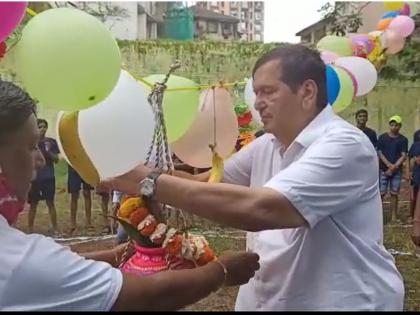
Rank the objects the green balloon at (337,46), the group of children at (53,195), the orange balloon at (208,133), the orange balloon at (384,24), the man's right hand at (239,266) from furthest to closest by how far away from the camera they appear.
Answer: the group of children at (53,195) < the orange balloon at (384,24) < the green balloon at (337,46) < the orange balloon at (208,133) < the man's right hand at (239,266)

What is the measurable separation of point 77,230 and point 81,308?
22.4ft

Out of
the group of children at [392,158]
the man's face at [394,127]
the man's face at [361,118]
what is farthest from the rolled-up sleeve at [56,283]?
the man's face at [394,127]

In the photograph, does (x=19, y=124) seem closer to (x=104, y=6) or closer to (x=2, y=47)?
(x=2, y=47)

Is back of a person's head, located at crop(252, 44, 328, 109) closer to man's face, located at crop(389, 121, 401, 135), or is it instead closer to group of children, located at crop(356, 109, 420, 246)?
group of children, located at crop(356, 109, 420, 246)

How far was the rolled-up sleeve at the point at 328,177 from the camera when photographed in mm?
1652

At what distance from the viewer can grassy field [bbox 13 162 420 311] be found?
196 inches

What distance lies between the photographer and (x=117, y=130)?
6.82 feet

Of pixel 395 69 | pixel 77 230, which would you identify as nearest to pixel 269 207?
pixel 77 230

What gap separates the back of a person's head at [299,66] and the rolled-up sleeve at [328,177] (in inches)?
7.8

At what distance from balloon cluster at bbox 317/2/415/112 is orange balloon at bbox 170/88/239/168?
0.84m

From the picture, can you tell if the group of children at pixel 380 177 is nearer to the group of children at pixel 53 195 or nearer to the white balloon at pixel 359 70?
the group of children at pixel 53 195

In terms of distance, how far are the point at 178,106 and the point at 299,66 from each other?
840 mm

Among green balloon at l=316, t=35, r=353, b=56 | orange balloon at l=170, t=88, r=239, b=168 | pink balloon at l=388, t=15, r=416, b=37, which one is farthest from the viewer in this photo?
pink balloon at l=388, t=15, r=416, b=37

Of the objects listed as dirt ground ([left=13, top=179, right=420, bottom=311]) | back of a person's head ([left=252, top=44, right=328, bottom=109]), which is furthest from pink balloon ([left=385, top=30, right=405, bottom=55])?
back of a person's head ([left=252, top=44, right=328, bottom=109])
